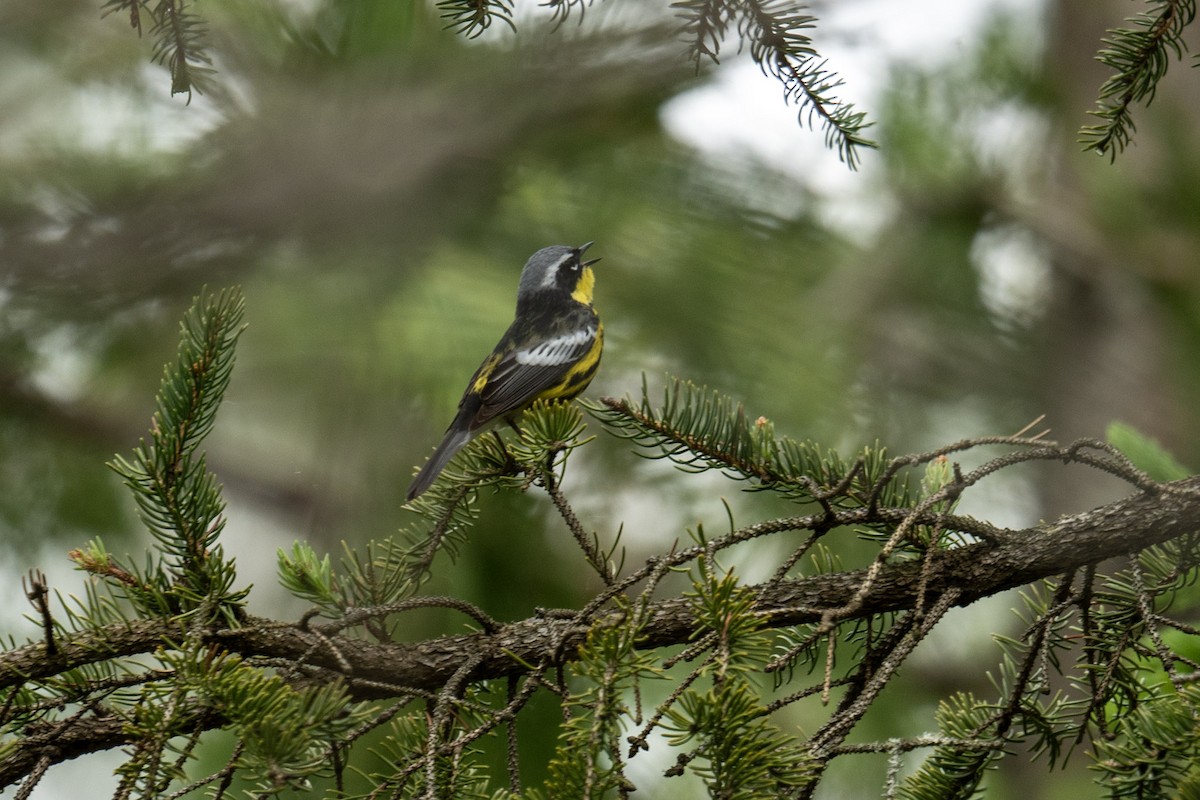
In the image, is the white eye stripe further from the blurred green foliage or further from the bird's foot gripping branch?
the bird's foot gripping branch

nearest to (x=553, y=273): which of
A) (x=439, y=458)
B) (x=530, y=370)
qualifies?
(x=530, y=370)

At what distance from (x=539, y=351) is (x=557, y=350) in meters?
0.07

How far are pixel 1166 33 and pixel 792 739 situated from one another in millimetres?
1294

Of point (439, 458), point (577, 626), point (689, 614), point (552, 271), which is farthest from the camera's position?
point (552, 271)

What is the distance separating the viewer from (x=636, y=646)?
172cm

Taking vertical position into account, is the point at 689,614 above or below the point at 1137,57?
below

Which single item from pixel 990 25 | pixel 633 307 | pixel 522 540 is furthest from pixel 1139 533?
pixel 990 25

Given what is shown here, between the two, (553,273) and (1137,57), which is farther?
(553,273)

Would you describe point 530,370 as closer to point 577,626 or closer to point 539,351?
point 539,351

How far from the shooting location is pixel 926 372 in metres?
6.02

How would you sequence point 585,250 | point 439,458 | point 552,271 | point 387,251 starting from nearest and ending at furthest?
point 439,458 < point 387,251 < point 585,250 < point 552,271

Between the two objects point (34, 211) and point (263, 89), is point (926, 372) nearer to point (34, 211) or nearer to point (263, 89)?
point (263, 89)

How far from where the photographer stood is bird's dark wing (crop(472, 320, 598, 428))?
3.40 meters

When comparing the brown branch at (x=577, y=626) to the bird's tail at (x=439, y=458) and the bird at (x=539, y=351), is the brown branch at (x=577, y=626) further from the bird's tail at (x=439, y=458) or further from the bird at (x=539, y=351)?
the bird at (x=539, y=351)
